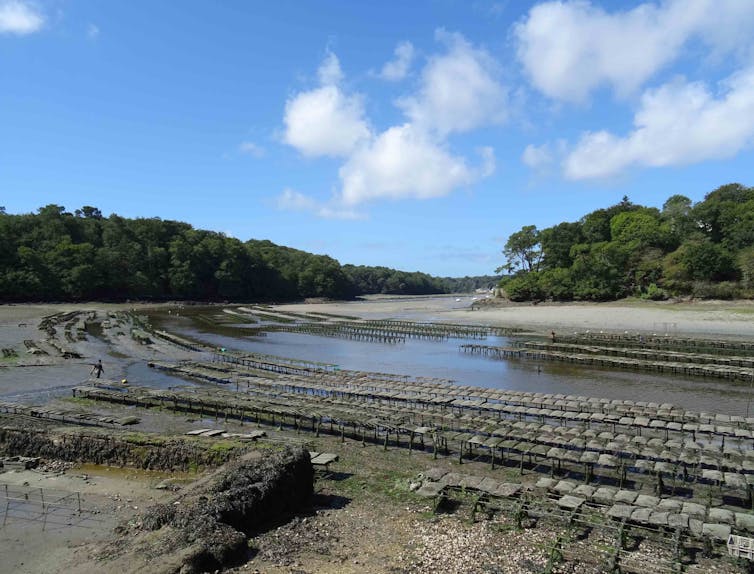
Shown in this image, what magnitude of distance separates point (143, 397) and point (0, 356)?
26.4 meters

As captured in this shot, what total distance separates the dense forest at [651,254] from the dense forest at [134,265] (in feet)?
257

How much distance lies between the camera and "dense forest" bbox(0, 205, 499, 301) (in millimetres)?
113375

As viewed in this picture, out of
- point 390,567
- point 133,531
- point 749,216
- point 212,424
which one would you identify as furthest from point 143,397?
point 749,216

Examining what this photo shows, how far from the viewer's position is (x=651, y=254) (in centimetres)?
9588

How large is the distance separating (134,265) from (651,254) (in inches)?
4835

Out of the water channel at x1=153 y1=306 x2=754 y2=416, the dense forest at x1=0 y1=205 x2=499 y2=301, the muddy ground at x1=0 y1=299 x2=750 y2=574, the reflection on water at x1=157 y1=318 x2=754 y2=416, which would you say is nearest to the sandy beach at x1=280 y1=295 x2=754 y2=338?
the water channel at x1=153 y1=306 x2=754 y2=416

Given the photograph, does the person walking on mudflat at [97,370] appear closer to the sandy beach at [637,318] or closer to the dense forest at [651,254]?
the sandy beach at [637,318]

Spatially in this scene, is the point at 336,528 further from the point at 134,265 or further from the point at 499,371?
the point at 134,265

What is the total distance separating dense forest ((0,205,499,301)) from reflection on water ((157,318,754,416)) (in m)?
64.7

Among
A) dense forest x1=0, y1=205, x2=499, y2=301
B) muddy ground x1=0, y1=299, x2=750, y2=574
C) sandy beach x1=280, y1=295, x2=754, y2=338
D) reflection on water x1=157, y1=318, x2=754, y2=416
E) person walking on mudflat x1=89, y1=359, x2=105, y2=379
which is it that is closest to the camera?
muddy ground x1=0, y1=299, x2=750, y2=574

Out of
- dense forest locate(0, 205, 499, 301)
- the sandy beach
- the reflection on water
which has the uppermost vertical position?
dense forest locate(0, 205, 499, 301)

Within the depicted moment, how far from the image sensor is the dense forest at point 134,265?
113 m

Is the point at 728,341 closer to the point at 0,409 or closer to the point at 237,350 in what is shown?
the point at 237,350

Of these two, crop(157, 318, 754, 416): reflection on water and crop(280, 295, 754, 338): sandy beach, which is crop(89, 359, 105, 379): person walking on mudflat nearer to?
crop(157, 318, 754, 416): reflection on water
